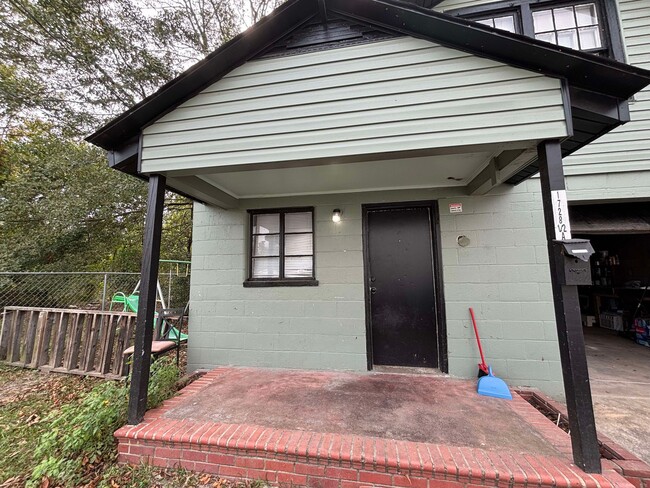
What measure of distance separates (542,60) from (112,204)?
8.48 m

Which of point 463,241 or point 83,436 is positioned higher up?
point 463,241

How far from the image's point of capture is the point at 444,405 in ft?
8.29

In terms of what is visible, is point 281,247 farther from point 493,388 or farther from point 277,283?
point 493,388

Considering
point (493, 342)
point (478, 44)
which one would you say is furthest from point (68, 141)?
point (493, 342)

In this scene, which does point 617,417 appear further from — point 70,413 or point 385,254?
point 70,413

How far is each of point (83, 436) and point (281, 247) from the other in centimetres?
260

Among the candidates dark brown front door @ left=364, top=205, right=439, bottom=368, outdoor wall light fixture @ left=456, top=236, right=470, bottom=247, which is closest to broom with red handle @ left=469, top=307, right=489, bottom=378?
dark brown front door @ left=364, top=205, right=439, bottom=368

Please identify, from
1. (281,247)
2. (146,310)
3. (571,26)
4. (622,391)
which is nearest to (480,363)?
(622,391)

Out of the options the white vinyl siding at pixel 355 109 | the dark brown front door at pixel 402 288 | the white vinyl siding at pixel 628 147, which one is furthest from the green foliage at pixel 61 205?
the white vinyl siding at pixel 628 147

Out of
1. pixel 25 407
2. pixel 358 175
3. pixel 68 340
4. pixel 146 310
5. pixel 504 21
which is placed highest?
pixel 504 21

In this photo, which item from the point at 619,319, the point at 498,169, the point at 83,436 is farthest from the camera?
the point at 619,319

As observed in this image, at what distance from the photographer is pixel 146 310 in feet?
7.63

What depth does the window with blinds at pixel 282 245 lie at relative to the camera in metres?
3.72

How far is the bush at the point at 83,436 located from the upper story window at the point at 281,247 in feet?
5.76
